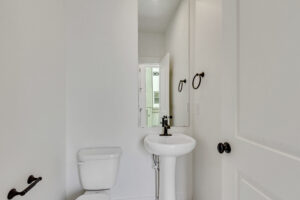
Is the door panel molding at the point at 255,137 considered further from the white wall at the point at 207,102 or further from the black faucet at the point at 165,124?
the black faucet at the point at 165,124

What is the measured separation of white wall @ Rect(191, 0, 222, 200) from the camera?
140cm

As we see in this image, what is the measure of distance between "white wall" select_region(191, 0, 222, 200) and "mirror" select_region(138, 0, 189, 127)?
0.54 ft

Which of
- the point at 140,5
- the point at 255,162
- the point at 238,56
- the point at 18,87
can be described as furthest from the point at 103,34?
the point at 255,162

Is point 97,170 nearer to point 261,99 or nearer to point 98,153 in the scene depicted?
point 98,153

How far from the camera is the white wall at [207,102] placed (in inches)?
55.2

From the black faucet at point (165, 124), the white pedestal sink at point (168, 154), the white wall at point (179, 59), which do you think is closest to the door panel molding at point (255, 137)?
the white pedestal sink at point (168, 154)

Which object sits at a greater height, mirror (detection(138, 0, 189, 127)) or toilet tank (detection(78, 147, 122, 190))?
mirror (detection(138, 0, 189, 127))

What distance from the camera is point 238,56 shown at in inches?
36.7

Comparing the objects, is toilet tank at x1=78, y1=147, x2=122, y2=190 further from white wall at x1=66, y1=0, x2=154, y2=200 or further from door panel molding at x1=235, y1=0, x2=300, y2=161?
door panel molding at x1=235, y1=0, x2=300, y2=161

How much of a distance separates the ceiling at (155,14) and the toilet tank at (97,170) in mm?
1421

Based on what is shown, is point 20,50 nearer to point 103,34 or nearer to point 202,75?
point 103,34

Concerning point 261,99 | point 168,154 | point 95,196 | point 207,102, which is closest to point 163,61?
point 207,102

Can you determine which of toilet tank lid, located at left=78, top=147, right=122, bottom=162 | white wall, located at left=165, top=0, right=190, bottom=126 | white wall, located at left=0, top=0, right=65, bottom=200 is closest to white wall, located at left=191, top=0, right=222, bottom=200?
white wall, located at left=165, top=0, right=190, bottom=126

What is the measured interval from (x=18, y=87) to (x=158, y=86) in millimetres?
1315
